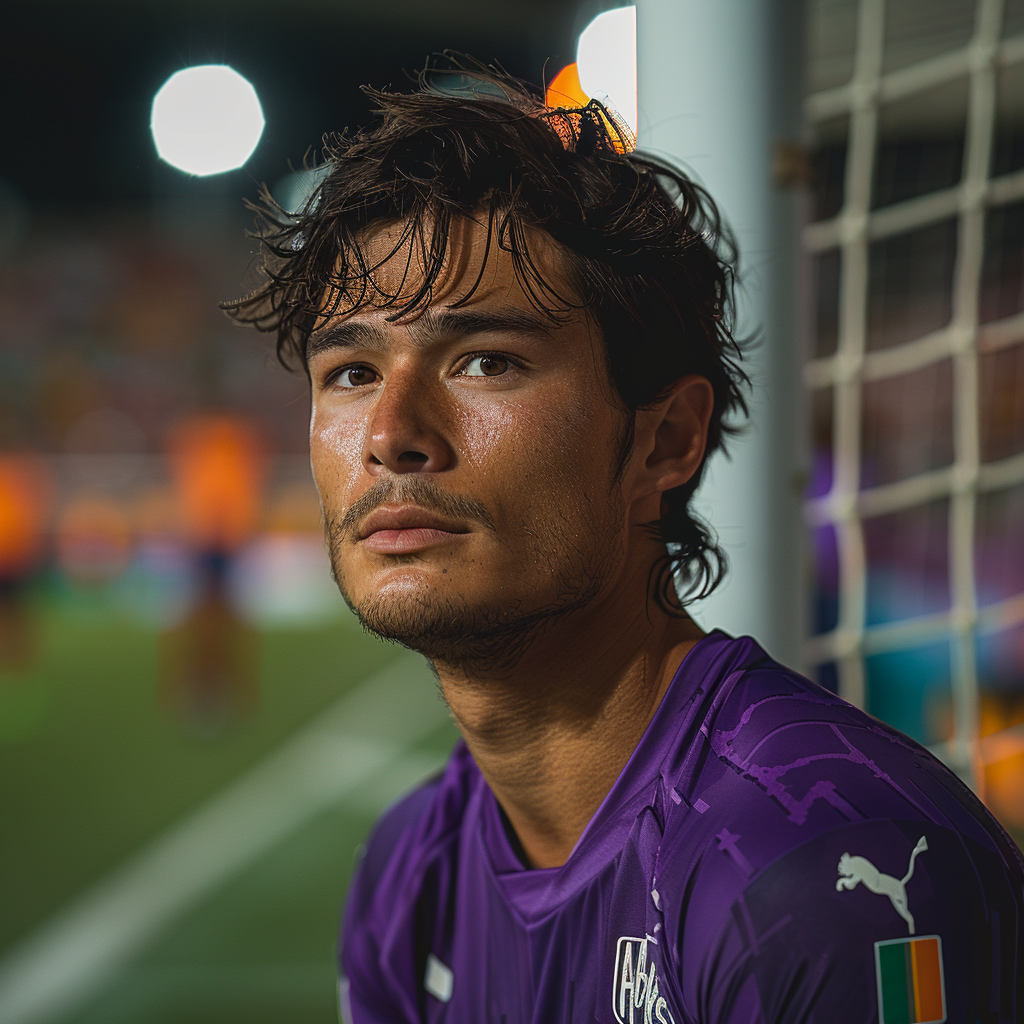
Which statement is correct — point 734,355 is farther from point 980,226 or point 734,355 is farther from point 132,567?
point 132,567

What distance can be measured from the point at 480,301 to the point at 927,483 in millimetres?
1773

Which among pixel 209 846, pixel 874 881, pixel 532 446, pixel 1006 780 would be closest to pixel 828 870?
pixel 874 881

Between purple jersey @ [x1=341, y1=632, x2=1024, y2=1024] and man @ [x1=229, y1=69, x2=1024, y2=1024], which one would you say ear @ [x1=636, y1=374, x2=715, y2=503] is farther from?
purple jersey @ [x1=341, y1=632, x2=1024, y2=1024]

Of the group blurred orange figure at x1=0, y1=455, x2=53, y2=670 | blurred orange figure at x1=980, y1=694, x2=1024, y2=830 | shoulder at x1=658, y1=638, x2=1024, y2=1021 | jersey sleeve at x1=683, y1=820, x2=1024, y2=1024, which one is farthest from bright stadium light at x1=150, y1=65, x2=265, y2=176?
blurred orange figure at x1=0, y1=455, x2=53, y2=670

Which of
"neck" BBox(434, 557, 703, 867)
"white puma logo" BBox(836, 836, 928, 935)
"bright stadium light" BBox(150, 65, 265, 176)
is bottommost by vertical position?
"white puma logo" BBox(836, 836, 928, 935)

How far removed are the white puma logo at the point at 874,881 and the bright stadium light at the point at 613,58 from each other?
1251mm

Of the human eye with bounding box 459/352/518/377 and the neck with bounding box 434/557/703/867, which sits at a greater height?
the human eye with bounding box 459/352/518/377

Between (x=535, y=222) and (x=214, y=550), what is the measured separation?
12.8 m

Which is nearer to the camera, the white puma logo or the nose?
the white puma logo

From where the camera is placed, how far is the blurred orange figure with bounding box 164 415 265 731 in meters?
10.1

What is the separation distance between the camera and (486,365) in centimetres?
140

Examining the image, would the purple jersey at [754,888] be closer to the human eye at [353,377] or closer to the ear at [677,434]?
the ear at [677,434]

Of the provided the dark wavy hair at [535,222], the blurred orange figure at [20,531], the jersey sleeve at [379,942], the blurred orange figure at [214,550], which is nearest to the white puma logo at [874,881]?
the dark wavy hair at [535,222]

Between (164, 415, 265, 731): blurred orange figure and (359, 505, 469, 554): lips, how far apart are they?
26.9 feet
